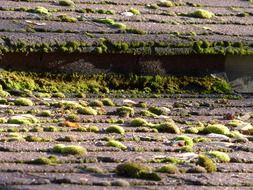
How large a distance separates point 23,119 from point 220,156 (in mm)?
1441

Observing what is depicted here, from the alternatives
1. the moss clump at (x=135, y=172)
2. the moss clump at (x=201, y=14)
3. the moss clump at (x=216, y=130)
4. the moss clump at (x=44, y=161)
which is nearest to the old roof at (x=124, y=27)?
the moss clump at (x=201, y=14)

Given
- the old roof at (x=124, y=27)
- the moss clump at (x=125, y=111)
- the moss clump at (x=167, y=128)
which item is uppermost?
the old roof at (x=124, y=27)

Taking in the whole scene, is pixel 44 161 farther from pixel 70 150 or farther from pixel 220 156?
pixel 220 156

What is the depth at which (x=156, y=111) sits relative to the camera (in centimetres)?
796

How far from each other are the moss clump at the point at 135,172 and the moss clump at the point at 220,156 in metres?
0.74

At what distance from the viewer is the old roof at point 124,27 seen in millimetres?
8578

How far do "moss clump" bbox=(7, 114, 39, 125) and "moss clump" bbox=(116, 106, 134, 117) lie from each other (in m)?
0.74

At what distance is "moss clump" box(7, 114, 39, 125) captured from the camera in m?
7.09

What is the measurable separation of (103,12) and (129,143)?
123 inches

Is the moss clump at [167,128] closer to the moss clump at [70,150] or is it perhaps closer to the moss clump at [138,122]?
the moss clump at [138,122]

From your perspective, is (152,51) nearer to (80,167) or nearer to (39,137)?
(39,137)

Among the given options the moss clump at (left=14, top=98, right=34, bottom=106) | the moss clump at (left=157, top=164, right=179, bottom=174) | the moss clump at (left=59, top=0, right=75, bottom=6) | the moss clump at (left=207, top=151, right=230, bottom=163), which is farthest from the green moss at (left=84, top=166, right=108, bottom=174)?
the moss clump at (left=59, top=0, right=75, bottom=6)

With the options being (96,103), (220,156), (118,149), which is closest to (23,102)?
(96,103)

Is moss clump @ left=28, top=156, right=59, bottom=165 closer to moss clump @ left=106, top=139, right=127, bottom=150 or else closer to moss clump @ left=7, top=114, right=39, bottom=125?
moss clump @ left=106, top=139, right=127, bottom=150
